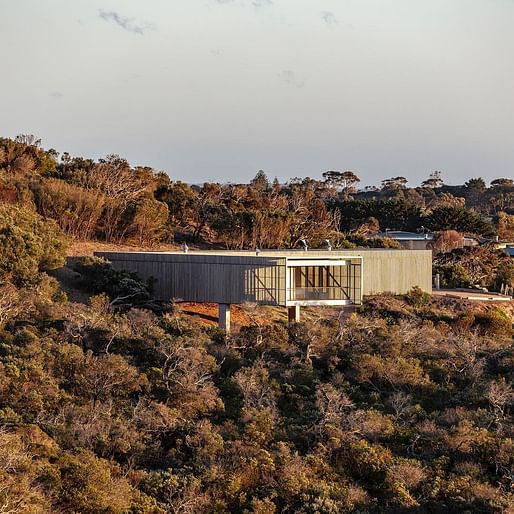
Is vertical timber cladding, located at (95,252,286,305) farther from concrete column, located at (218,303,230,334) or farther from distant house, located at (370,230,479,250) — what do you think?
distant house, located at (370,230,479,250)

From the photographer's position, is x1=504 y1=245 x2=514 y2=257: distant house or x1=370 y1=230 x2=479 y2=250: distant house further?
x1=370 y1=230 x2=479 y2=250: distant house

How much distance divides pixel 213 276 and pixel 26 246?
5354 millimetres

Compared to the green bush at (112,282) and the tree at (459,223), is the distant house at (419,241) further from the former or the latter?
the green bush at (112,282)

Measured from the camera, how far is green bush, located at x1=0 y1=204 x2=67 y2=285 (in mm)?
22562

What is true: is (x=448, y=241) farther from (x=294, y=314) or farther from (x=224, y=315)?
(x=224, y=315)

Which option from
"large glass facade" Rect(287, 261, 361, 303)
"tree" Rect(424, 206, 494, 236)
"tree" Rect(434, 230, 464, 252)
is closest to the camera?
"large glass facade" Rect(287, 261, 361, 303)

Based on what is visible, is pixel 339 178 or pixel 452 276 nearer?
pixel 452 276

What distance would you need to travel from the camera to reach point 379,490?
14641 millimetres

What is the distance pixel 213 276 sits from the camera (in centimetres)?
2373

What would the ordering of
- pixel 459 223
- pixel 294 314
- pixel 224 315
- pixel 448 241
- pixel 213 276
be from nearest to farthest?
pixel 224 315 → pixel 213 276 → pixel 294 314 → pixel 448 241 → pixel 459 223

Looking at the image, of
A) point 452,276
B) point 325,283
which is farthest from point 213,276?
point 452,276

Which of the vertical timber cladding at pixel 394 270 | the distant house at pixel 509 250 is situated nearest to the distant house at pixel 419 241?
the distant house at pixel 509 250

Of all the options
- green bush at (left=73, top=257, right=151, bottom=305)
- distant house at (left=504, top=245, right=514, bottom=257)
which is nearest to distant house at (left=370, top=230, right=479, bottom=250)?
distant house at (left=504, top=245, right=514, bottom=257)

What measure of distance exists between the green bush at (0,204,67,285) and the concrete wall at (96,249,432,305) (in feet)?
7.01
